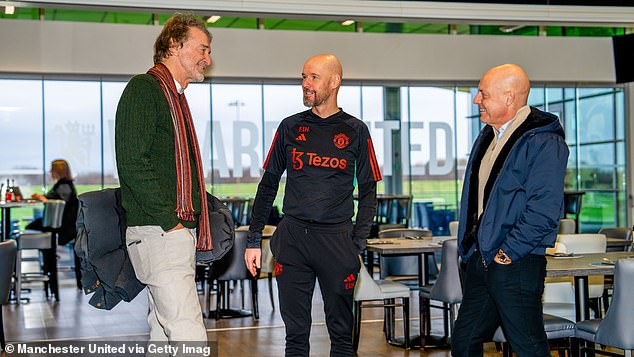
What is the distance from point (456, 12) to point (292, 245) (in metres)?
5.90

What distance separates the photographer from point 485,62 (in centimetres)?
1320

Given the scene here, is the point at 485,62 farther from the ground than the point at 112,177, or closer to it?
farther from the ground

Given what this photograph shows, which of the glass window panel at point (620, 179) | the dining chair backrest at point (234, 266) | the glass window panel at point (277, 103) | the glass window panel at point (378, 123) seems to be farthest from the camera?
the glass window panel at point (620, 179)

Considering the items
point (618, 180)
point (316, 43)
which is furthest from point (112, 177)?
point (618, 180)

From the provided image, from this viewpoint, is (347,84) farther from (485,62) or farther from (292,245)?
Result: (292,245)

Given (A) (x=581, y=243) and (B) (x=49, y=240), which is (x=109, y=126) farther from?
(A) (x=581, y=243)

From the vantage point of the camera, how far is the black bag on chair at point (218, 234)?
11.4 feet

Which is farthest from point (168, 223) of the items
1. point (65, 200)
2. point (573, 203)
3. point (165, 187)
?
point (573, 203)

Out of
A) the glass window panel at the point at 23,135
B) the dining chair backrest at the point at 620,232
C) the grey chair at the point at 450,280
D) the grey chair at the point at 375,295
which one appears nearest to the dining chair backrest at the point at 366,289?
the grey chair at the point at 375,295

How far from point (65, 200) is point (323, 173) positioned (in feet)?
24.6

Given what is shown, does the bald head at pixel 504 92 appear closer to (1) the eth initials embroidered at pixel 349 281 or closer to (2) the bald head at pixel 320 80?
(2) the bald head at pixel 320 80

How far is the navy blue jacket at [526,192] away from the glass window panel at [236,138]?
9.72 metres

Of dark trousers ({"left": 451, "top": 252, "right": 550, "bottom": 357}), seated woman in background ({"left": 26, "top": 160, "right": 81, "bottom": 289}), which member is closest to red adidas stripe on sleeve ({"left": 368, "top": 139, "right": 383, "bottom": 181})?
dark trousers ({"left": 451, "top": 252, "right": 550, "bottom": 357})

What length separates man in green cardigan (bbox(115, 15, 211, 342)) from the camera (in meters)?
3.13
